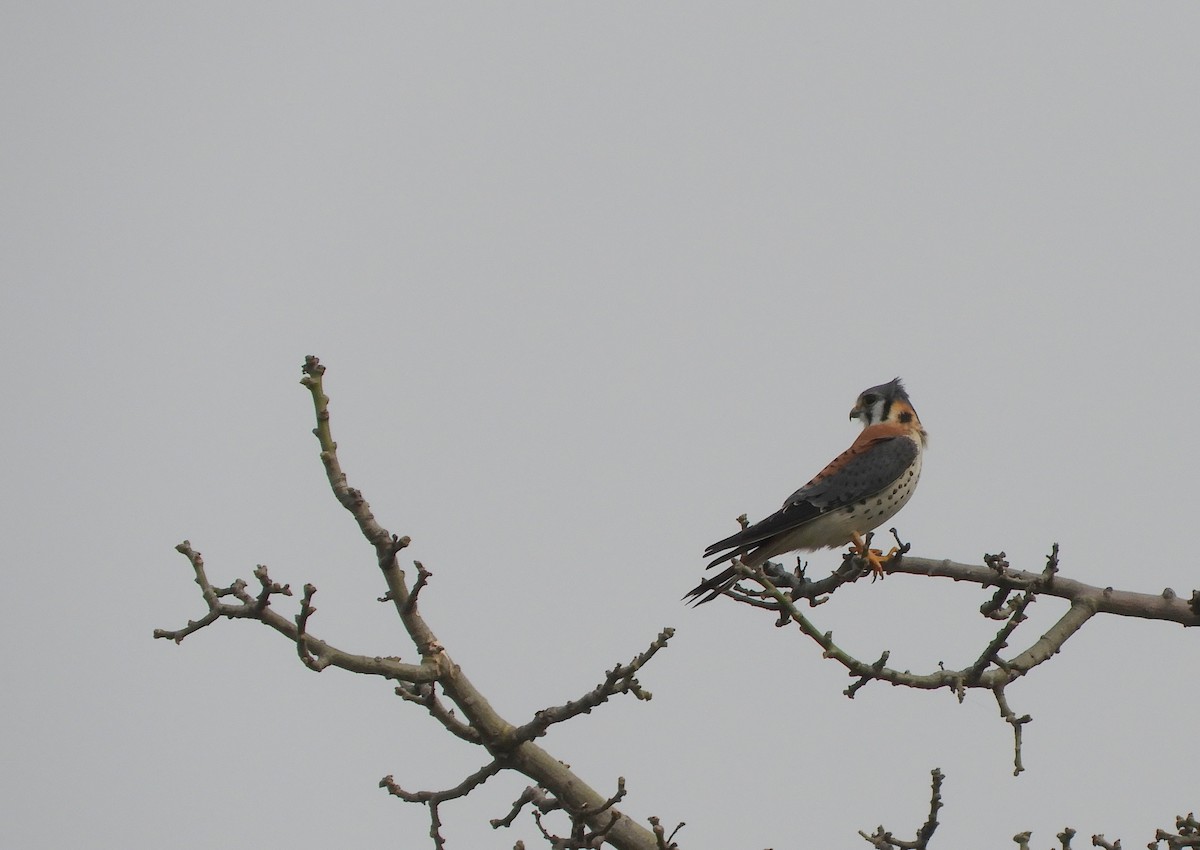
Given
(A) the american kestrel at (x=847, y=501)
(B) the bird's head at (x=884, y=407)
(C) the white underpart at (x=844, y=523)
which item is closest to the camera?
(A) the american kestrel at (x=847, y=501)

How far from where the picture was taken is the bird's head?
782 centimetres

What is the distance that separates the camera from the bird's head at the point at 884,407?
7.82 m

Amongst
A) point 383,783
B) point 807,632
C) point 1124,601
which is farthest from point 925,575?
Result: point 383,783

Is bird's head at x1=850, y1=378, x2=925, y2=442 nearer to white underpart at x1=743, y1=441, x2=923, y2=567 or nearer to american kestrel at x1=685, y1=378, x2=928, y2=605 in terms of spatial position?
american kestrel at x1=685, y1=378, x2=928, y2=605

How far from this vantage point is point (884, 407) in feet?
25.9

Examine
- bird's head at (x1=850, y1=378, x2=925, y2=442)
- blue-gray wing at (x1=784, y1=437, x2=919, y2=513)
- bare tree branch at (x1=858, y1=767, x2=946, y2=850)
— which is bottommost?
bare tree branch at (x1=858, y1=767, x2=946, y2=850)

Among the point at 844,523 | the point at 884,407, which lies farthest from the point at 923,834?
the point at 884,407

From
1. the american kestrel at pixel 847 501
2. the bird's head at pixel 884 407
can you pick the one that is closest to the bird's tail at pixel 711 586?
the american kestrel at pixel 847 501

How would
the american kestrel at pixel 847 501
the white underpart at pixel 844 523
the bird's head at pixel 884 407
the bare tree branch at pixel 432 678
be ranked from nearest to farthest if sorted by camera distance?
the bare tree branch at pixel 432 678
the american kestrel at pixel 847 501
the white underpart at pixel 844 523
the bird's head at pixel 884 407

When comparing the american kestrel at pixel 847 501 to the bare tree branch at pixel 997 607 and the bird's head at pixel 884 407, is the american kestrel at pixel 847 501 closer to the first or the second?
the bird's head at pixel 884 407

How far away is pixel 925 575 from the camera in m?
3.92

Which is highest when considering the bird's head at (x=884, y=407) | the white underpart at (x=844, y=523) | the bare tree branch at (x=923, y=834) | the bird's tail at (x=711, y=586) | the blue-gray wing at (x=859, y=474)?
the bird's head at (x=884, y=407)

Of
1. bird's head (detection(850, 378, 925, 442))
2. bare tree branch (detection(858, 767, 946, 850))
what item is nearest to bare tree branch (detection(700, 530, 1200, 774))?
bare tree branch (detection(858, 767, 946, 850))

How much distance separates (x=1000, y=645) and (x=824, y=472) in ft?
12.1
